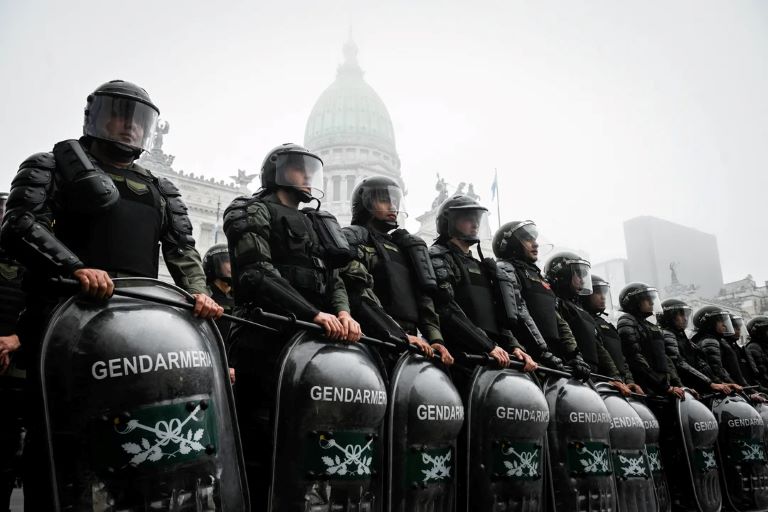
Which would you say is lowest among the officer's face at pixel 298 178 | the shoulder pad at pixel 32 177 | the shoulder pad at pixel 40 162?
the shoulder pad at pixel 32 177

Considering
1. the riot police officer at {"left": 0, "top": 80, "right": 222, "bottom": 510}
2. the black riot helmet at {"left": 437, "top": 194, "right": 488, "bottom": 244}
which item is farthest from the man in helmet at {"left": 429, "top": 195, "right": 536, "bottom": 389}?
Result: the riot police officer at {"left": 0, "top": 80, "right": 222, "bottom": 510}

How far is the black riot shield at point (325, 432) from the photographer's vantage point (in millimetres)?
3480

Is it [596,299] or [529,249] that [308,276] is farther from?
[596,299]

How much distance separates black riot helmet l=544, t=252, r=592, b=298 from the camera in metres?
7.82

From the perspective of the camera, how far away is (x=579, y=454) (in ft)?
17.9

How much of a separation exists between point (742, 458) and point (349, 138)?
59569mm

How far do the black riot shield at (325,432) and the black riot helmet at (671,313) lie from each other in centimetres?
780

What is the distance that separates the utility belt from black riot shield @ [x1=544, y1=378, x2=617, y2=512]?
279 centimetres

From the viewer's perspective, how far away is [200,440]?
2.93 meters

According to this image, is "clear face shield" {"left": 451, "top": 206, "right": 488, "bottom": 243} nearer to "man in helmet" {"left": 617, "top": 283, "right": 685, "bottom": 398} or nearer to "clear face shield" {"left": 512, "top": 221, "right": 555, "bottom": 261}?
"clear face shield" {"left": 512, "top": 221, "right": 555, "bottom": 261}

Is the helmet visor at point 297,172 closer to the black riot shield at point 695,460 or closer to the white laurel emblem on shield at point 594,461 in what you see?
the white laurel emblem on shield at point 594,461

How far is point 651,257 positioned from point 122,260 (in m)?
53.4

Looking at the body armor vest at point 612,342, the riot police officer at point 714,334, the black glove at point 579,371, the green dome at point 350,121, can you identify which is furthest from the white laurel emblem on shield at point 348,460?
the green dome at point 350,121

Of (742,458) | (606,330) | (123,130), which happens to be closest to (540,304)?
(606,330)
